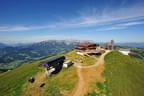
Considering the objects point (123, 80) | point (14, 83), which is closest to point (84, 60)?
point (123, 80)

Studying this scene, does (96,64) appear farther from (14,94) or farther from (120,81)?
(14,94)

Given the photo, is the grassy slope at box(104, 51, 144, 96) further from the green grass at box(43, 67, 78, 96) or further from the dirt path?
the green grass at box(43, 67, 78, 96)

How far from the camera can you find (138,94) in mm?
36312

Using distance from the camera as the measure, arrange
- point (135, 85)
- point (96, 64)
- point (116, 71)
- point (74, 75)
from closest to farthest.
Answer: point (135, 85) < point (74, 75) < point (116, 71) < point (96, 64)

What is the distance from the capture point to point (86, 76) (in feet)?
139

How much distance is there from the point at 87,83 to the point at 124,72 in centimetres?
2213

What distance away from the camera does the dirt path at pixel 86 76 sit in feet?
112

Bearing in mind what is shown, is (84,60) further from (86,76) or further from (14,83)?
(14,83)

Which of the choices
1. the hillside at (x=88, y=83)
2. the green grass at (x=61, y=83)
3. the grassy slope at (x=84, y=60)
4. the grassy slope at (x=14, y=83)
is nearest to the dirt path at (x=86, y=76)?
the hillside at (x=88, y=83)

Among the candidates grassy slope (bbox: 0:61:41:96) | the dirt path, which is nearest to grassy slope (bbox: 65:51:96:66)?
the dirt path

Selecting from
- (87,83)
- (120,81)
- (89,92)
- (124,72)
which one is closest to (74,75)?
(87,83)

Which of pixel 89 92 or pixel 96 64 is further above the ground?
pixel 96 64

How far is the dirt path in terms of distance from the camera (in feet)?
112

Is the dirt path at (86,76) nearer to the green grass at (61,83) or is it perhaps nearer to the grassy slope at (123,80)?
the green grass at (61,83)
